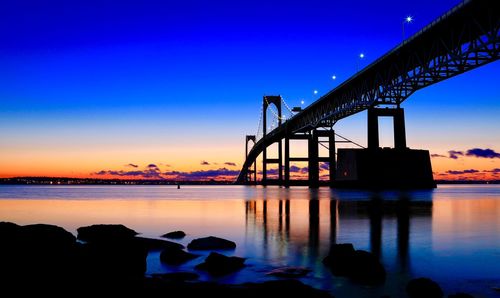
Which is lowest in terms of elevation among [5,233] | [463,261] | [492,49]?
[463,261]

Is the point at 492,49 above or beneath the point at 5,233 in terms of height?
above

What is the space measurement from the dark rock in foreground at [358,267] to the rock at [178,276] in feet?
8.32

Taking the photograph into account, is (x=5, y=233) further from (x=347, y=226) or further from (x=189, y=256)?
(x=347, y=226)

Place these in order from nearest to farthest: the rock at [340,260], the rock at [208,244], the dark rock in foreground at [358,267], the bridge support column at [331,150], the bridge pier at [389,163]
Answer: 1. the dark rock in foreground at [358,267]
2. the rock at [340,260]
3. the rock at [208,244]
4. the bridge pier at [389,163]
5. the bridge support column at [331,150]

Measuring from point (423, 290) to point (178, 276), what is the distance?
403 cm

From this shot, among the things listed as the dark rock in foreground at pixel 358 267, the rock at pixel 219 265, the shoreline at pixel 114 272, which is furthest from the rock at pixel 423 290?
the rock at pixel 219 265

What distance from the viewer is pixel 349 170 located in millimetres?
64125

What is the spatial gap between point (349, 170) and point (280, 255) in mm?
53283

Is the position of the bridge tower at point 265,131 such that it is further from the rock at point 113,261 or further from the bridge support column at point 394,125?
the rock at point 113,261

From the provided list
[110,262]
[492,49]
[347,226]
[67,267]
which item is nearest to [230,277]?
[110,262]

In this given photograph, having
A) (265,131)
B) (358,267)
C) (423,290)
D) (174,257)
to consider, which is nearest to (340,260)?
(358,267)

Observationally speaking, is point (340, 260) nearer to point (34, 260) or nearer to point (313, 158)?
point (34, 260)

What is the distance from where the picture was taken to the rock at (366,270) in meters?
8.88

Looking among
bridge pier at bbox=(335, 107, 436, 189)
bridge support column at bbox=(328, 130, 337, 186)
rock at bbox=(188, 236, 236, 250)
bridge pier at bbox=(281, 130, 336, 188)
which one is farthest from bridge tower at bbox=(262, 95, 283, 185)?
rock at bbox=(188, 236, 236, 250)
